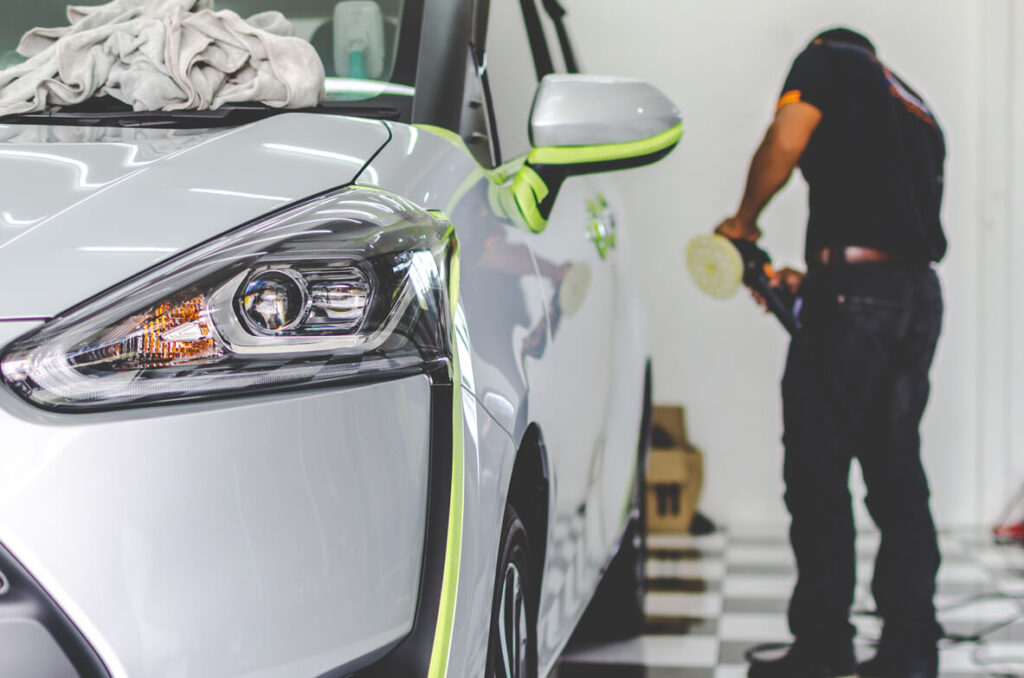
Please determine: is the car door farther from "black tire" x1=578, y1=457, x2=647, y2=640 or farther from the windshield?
"black tire" x1=578, y1=457, x2=647, y2=640

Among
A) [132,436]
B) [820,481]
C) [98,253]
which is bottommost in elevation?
[820,481]

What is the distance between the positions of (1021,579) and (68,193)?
3355 millimetres

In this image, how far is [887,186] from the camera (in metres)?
2.59

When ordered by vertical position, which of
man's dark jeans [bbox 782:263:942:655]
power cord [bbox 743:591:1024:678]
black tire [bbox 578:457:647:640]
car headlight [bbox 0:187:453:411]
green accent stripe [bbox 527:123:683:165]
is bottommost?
power cord [bbox 743:591:1024:678]

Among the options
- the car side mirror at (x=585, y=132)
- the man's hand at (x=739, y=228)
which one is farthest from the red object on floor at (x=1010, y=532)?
the car side mirror at (x=585, y=132)

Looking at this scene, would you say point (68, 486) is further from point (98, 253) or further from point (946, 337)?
point (946, 337)

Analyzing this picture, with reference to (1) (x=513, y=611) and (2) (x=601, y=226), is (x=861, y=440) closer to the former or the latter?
(2) (x=601, y=226)

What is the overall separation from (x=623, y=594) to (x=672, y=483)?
1433 millimetres

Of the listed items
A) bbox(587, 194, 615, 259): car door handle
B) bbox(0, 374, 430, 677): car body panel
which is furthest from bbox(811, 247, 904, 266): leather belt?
bbox(0, 374, 430, 677): car body panel

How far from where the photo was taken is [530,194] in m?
1.47

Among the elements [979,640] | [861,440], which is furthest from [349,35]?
[979,640]

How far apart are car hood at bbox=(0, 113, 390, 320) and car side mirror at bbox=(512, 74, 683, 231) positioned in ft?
0.94

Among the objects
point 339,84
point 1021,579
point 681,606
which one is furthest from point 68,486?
point 1021,579

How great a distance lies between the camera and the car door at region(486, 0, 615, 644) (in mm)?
1436
